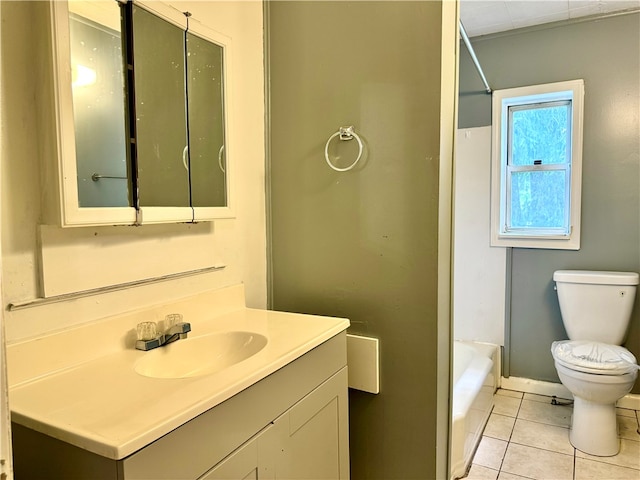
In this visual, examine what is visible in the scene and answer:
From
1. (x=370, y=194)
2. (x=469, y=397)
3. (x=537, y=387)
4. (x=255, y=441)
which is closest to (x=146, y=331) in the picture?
(x=255, y=441)

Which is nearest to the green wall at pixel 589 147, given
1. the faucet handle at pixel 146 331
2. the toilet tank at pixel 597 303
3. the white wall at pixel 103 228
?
the toilet tank at pixel 597 303

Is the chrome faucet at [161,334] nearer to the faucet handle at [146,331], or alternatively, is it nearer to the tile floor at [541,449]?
the faucet handle at [146,331]

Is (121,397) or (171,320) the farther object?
(171,320)

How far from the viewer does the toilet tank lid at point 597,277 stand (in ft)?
7.80

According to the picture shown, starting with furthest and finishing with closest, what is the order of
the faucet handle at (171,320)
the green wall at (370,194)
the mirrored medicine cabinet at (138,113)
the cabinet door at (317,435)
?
the green wall at (370,194)
the faucet handle at (171,320)
the cabinet door at (317,435)
the mirrored medicine cabinet at (138,113)

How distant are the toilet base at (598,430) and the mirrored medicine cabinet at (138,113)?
2.06 metres

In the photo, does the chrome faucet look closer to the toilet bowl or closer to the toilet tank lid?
the toilet bowl

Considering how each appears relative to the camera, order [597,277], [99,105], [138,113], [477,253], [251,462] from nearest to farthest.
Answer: [251,462]
[99,105]
[138,113]
[597,277]
[477,253]

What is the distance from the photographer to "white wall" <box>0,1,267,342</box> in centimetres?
95

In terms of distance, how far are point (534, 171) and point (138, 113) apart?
8.19 feet

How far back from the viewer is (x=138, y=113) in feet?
3.90

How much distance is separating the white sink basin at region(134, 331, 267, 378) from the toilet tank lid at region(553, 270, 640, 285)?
2039mm

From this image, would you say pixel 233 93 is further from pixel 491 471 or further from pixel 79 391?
pixel 491 471

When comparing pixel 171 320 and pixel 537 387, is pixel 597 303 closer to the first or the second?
pixel 537 387
